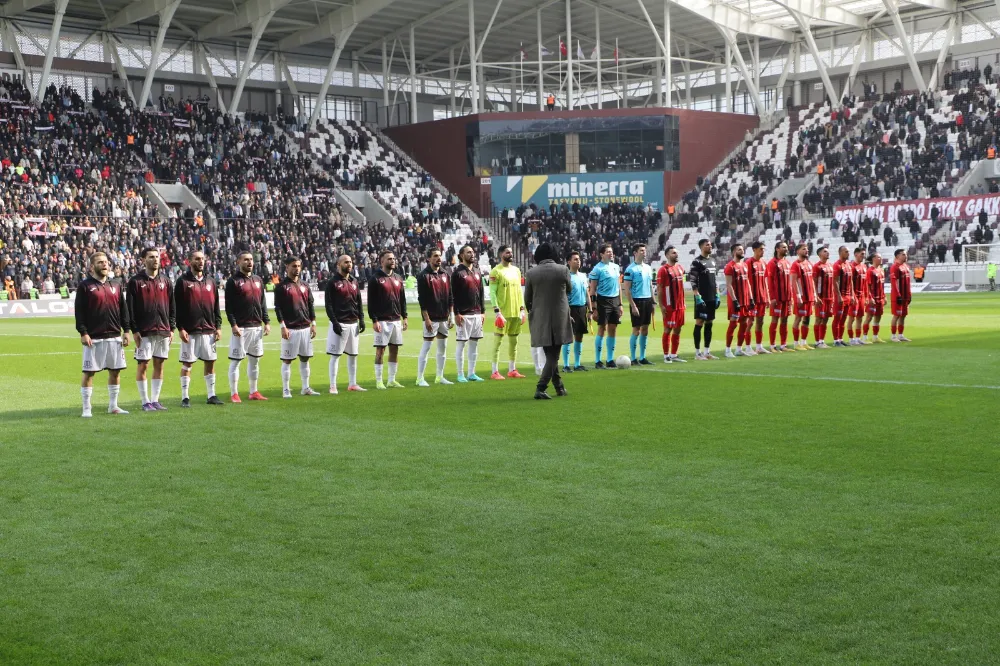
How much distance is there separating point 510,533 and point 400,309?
29.9ft

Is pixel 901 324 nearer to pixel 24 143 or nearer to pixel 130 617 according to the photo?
pixel 130 617

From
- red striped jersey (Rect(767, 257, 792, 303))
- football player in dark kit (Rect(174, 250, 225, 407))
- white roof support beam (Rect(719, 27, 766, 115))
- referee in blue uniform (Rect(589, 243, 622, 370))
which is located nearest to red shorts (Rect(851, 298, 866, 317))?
red striped jersey (Rect(767, 257, 792, 303))

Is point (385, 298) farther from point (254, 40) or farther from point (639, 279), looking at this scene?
point (254, 40)

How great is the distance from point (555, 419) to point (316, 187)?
4943cm

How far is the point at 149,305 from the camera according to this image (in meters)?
12.9

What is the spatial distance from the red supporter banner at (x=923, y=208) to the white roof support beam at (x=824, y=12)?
459 inches

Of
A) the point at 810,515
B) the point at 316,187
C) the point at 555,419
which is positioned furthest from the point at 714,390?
the point at 316,187

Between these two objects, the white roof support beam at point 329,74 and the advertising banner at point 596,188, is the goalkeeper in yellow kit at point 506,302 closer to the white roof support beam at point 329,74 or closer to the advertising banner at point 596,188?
the white roof support beam at point 329,74

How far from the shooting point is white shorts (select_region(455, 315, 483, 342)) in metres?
16.0

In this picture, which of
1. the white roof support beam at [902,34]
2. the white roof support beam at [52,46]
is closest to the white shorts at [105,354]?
the white roof support beam at [52,46]

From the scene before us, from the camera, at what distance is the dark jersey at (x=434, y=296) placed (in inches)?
616

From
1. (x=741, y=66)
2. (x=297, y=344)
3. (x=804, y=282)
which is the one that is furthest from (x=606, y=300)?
(x=741, y=66)

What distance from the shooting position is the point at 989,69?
5697 cm

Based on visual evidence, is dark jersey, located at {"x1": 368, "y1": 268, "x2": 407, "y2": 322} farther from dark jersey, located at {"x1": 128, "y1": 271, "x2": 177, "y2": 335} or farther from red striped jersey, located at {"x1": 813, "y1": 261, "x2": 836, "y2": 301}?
red striped jersey, located at {"x1": 813, "y1": 261, "x2": 836, "y2": 301}
